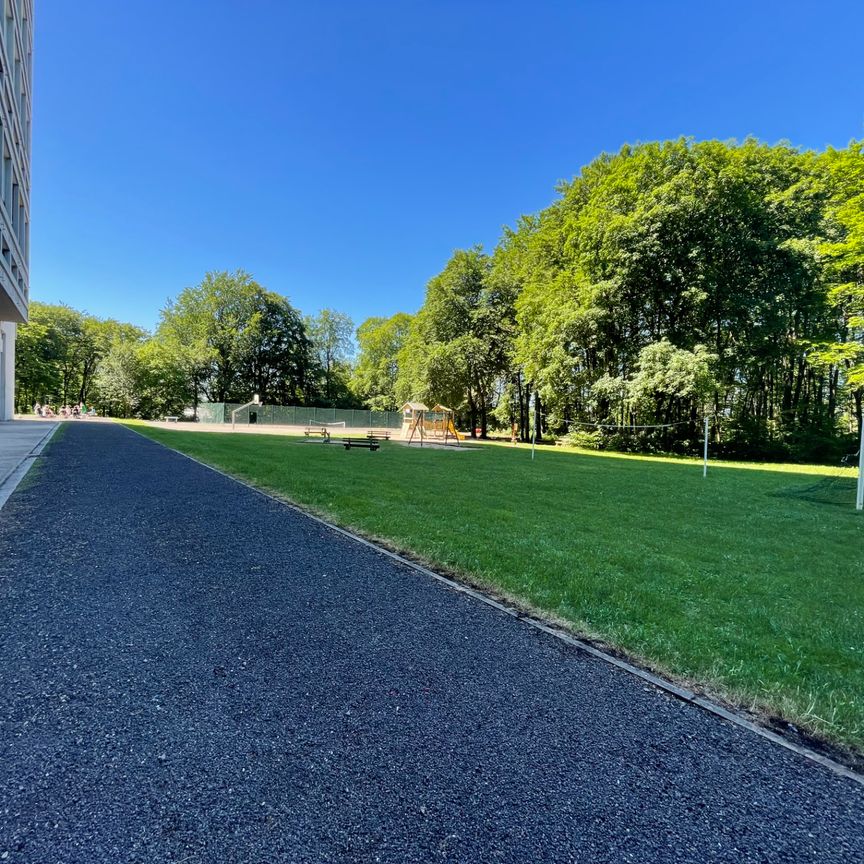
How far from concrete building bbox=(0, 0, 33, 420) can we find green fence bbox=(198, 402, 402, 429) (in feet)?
81.3

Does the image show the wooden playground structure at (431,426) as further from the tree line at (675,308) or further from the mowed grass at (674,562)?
the mowed grass at (674,562)

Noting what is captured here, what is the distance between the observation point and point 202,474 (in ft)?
31.7

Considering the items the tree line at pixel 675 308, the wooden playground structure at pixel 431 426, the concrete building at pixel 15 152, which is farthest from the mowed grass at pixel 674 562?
the wooden playground structure at pixel 431 426

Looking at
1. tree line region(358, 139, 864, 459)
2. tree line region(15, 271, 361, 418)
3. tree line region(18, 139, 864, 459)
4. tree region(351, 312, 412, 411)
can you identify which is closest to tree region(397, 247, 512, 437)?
tree line region(18, 139, 864, 459)

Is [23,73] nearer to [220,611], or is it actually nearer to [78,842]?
[220,611]

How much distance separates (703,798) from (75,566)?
15.2ft

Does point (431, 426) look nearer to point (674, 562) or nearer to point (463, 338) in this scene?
point (463, 338)

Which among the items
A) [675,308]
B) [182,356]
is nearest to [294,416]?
[182,356]

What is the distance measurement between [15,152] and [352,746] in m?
27.3

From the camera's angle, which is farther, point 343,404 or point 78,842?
point 343,404

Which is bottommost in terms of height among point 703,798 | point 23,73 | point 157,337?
point 703,798

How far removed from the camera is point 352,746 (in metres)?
1.98

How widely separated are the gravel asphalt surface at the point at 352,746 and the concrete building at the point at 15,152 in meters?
21.3

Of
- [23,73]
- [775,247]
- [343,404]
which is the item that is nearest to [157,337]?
[343,404]
